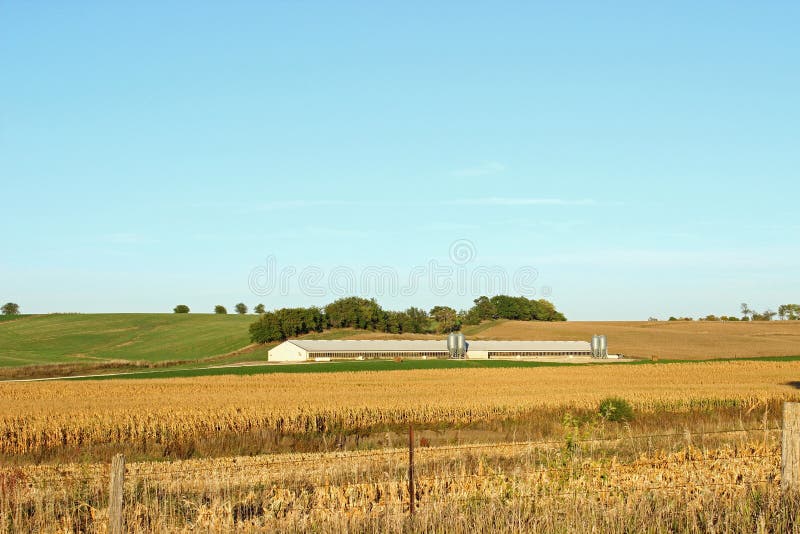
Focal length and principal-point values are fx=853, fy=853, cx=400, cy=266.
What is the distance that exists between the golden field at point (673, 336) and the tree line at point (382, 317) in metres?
8.83

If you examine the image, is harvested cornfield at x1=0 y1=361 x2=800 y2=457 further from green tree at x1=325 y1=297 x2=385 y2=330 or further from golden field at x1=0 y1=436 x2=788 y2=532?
green tree at x1=325 y1=297 x2=385 y2=330

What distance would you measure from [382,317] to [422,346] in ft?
121

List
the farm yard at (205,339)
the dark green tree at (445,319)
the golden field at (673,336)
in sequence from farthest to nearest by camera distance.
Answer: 1. the dark green tree at (445,319)
2. the golden field at (673,336)
3. the farm yard at (205,339)

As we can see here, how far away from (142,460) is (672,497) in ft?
54.4

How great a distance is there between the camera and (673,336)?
416 ft

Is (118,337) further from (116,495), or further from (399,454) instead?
(116,495)

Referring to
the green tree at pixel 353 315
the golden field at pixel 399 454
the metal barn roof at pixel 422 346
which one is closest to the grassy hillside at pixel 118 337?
the green tree at pixel 353 315

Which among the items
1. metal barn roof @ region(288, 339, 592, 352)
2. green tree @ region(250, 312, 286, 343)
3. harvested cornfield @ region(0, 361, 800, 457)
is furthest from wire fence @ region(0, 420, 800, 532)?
green tree @ region(250, 312, 286, 343)

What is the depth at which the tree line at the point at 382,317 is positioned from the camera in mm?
127812

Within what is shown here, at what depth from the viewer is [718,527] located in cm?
973

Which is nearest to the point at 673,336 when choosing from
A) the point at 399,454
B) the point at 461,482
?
the point at 399,454

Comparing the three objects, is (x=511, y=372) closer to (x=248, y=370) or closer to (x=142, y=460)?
(x=248, y=370)

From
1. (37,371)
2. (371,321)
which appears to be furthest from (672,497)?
(371,321)

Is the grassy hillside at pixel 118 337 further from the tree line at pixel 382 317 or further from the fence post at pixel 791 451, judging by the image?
the fence post at pixel 791 451
